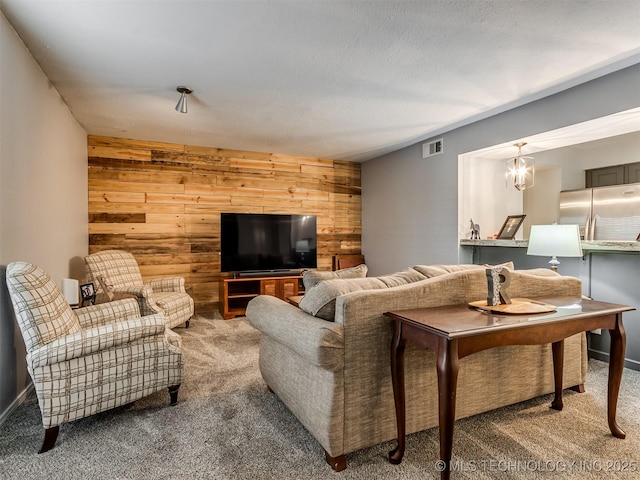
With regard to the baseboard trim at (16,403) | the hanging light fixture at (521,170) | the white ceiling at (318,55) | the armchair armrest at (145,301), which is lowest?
the baseboard trim at (16,403)

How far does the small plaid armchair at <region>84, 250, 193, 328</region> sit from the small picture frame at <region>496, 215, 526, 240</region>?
373 cm

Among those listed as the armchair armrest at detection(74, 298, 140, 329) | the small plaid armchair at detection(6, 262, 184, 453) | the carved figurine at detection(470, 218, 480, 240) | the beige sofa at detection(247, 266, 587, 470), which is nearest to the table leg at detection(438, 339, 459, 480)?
the beige sofa at detection(247, 266, 587, 470)

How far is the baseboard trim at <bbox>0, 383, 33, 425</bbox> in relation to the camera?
2106 millimetres

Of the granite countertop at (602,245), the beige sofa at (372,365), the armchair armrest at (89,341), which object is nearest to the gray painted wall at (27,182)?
the armchair armrest at (89,341)

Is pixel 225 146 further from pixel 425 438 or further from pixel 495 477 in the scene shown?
pixel 495 477

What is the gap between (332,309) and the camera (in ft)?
6.07

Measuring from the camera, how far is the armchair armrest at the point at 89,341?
1.84 meters

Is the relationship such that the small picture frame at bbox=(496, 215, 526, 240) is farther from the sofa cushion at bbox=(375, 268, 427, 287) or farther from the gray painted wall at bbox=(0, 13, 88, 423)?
the gray painted wall at bbox=(0, 13, 88, 423)

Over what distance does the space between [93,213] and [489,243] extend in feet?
15.9

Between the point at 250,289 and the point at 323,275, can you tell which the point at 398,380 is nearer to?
the point at 323,275

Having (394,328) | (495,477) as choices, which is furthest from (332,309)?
(495,477)

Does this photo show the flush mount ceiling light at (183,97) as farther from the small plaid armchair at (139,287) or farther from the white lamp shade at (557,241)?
the white lamp shade at (557,241)

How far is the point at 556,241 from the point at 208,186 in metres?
4.29

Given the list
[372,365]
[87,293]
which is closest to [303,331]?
[372,365]
